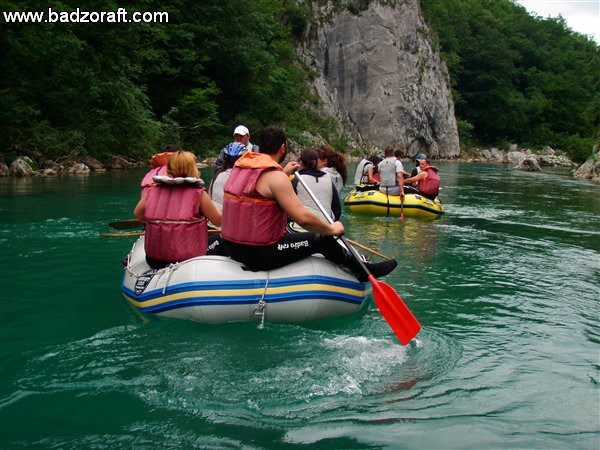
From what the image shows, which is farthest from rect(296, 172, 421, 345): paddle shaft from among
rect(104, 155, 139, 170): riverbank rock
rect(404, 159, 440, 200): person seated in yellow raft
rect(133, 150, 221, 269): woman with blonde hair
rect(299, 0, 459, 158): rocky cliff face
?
rect(299, 0, 459, 158): rocky cliff face

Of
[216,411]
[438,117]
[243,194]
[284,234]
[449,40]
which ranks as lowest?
[216,411]

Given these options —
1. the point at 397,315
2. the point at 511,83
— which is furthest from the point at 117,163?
the point at 511,83

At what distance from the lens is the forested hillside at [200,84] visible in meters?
17.3

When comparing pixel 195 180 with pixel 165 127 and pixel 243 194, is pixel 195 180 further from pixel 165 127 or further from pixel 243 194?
pixel 165 127

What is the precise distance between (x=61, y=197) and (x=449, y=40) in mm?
48959

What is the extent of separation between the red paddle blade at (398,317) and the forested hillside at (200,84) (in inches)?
604

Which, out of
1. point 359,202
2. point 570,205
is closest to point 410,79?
point 570,205

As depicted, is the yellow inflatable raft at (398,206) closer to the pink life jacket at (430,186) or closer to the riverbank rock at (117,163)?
the pink life jacket at (430,186)

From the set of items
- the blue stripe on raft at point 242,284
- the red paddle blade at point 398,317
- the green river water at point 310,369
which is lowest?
the green river water at point 310,369

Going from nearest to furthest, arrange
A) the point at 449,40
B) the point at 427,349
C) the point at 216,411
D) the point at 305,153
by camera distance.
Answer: the point at 216,411
the point at 427,349
the point at 305,153
the point at 449,40

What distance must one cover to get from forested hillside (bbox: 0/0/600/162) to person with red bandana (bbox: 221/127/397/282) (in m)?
14.5

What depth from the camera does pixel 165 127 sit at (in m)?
24.3

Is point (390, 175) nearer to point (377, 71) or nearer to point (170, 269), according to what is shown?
point (170, 269)

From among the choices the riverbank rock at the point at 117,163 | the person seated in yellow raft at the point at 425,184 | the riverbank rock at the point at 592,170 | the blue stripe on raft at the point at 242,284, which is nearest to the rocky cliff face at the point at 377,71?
the riverbank rock at the point at 592,170
